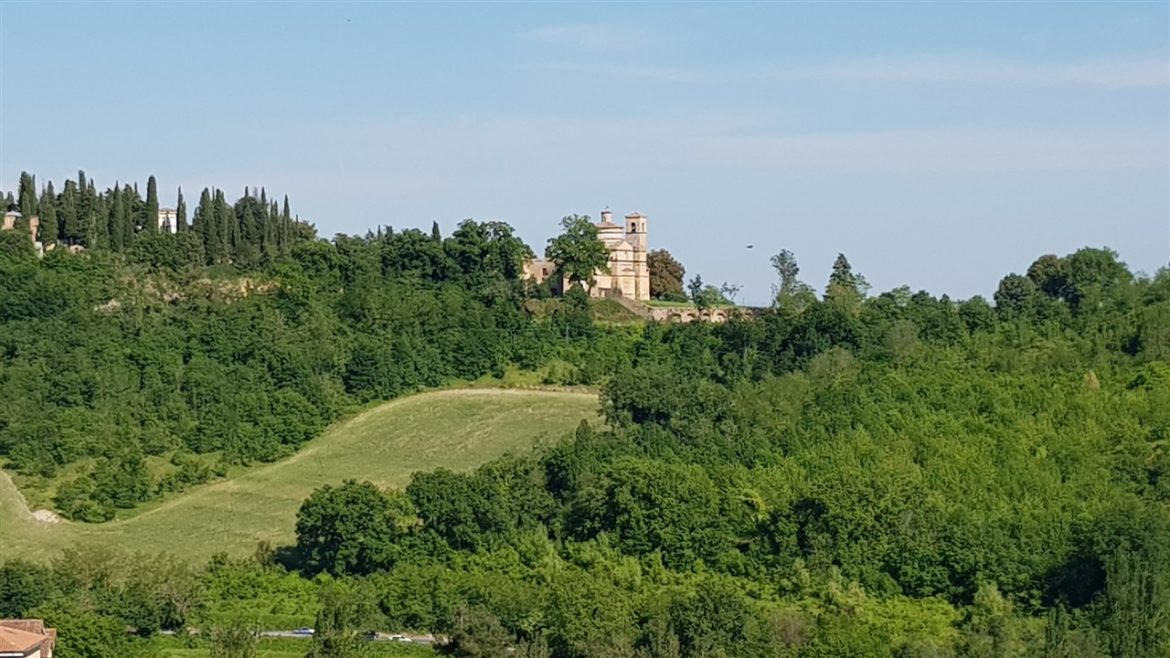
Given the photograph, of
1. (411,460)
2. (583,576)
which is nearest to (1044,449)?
(583,576)

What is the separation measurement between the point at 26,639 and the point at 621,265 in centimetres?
3249

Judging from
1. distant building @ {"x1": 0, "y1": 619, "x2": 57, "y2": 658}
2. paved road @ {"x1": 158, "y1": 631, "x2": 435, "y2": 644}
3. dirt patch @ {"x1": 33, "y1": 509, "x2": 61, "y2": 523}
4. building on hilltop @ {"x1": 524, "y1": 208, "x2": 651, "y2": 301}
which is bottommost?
paved road @ {"x1": 158, "y1": 631, "x2": 435, "y2": 644}

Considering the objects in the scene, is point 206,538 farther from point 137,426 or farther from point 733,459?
point 733,459

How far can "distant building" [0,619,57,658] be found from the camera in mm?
37469

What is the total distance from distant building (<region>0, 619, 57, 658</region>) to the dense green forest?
0.60 metres

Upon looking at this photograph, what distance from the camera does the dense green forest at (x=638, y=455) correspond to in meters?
42.7

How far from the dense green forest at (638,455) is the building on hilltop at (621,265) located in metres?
2.24

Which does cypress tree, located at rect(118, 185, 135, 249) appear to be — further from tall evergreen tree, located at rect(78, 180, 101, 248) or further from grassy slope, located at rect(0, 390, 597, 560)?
grassy slope, located at rect(0, 390, 597, 560)

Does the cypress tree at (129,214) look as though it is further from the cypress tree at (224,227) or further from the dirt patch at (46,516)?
the dirt patch at (46,516)

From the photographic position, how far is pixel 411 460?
54531 mm

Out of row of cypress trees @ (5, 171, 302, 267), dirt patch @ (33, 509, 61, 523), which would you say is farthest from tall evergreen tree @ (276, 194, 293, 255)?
dirt patch @ (33, 509, 61, 523)

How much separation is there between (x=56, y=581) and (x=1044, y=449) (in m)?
21.5

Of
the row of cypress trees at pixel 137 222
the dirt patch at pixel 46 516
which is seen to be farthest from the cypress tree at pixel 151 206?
the dirt patch at pixel 46 516

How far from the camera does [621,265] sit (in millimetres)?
68062
